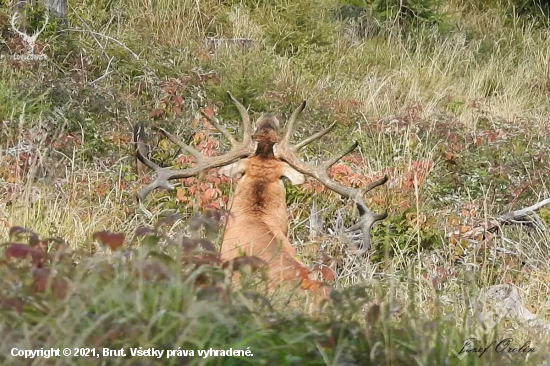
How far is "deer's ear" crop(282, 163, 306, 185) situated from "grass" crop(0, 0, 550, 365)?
39cm

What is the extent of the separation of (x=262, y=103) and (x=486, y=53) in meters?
4.71

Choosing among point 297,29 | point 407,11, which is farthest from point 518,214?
point 407,11

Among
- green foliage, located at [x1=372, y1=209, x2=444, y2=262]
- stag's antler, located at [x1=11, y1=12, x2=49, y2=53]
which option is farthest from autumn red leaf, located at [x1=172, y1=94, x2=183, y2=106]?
green foliage, located at [x1=372, y1=209, x2=444, y2=262]

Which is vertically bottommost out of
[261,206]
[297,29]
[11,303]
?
[11,303]

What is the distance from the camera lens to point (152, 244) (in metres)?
2.84

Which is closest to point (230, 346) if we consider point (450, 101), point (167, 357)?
point (167, 357)

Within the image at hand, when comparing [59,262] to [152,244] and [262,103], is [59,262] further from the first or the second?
[262,103]

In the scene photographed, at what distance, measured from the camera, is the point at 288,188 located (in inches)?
256

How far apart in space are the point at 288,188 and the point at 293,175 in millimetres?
1354

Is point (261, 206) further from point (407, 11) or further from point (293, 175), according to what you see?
point (407, 11)

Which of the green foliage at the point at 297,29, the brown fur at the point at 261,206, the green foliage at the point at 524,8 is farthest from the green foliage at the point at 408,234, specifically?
the green foliage at the point at 524,8

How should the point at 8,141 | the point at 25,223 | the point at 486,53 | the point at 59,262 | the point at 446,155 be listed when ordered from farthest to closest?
the point at 486,53, the point at 446,155, the point at 8,141, the point at 25,223, the point at 59,262

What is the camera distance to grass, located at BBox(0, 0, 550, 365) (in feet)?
8.86

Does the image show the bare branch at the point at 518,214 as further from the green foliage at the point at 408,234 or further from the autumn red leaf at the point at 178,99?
the autumn red leaf at the point at 178,99
